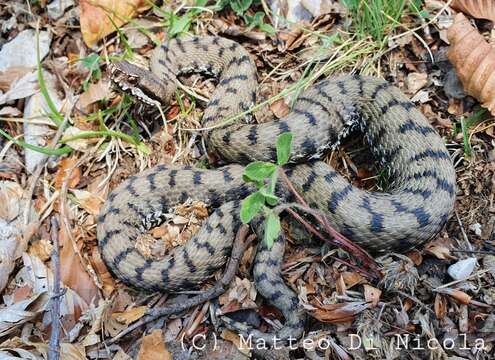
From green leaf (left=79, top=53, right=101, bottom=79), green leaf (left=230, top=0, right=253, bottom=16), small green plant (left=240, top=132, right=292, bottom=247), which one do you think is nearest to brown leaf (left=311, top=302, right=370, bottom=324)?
small green plant (left=240, top=132, right=292, bottom=247)

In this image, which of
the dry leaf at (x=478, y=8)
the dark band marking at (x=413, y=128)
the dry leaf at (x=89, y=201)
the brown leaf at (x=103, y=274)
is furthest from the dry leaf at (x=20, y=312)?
the dry leaf at (x=478, y=8)

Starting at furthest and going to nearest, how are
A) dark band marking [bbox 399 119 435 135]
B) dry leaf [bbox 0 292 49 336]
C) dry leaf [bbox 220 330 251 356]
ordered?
dark band marking [bbox 399 119 435 135]
dry leaf [bbox 0 292 49 336]
dry leaf [bbox 220 330 251 356]

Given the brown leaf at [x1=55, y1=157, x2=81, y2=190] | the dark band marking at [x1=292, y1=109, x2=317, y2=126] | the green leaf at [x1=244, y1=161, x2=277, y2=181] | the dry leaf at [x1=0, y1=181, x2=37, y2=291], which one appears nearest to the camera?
the green leaf at [x1=244, y1=161, x2=277, y2=181]

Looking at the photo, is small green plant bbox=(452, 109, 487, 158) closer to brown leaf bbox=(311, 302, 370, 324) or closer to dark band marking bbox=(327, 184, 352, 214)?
dark band marking bbox=(327, 184, 352, 214)

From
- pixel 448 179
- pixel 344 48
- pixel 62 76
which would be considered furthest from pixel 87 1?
pixel 448 179

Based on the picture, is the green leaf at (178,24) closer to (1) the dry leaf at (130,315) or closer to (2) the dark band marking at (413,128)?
(2) the dark band marking at (413,128)

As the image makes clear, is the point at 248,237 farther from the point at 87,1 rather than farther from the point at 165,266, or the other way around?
the point at 87,1
